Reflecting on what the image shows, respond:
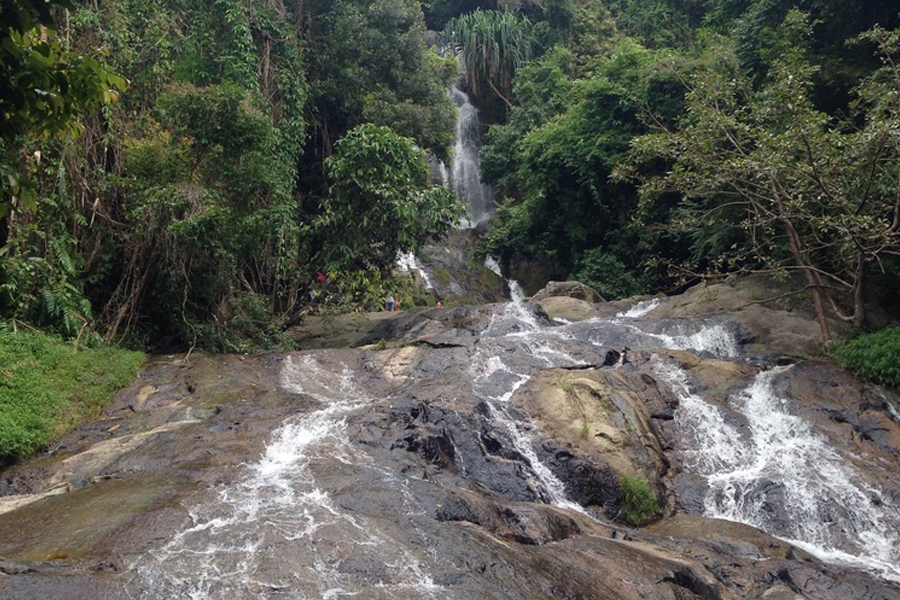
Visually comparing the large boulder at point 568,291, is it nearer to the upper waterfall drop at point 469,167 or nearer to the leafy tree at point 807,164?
the leafy tree at point 807,164

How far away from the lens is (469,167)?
103 feet

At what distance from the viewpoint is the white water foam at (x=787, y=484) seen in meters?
8.57

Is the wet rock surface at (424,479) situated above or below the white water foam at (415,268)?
below

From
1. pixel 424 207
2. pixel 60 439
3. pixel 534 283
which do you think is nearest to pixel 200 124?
pixel 424 207

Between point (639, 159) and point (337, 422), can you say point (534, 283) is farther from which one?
point (337, 422)

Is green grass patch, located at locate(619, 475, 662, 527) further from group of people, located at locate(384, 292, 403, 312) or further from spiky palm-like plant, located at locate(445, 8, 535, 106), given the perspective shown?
spiky palm-like plant, located at locate(445, 8, 535, 106)

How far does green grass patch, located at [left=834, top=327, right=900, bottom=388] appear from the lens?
11.3 m

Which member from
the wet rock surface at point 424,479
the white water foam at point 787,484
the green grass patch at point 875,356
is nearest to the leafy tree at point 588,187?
the wet rock surface at point 424,479

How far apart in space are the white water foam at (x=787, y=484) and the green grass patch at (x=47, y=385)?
335 inches

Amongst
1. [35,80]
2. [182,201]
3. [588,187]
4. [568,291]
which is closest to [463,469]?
[35,80]

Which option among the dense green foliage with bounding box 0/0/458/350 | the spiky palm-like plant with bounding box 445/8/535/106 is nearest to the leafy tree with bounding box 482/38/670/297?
the spiky palm-like plant with bounding box 445/8/535/106

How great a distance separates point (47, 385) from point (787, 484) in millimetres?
10029

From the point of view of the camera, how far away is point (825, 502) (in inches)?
356

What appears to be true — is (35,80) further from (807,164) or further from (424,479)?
(807,164)
